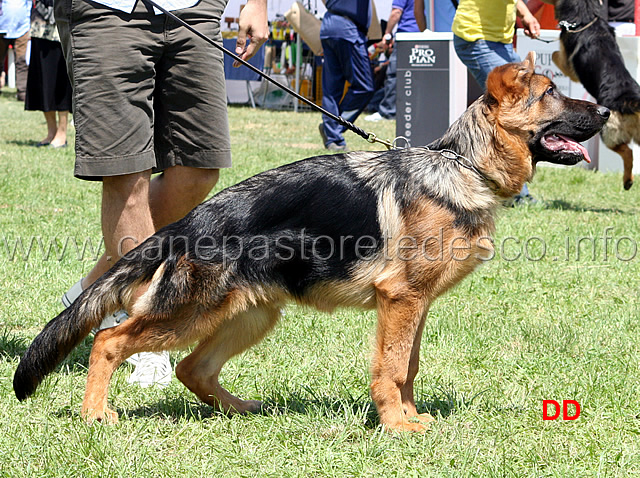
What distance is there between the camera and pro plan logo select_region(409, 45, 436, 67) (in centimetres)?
959

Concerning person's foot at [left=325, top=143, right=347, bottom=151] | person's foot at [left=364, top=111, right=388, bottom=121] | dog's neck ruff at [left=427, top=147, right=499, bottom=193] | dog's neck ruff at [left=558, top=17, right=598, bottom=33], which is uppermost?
dog's neck ruff at [left=558, top=17, right=598, bottom=33]

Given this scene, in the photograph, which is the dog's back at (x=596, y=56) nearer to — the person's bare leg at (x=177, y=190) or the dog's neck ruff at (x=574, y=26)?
the dog's neck ruff at (x=574, y=26)

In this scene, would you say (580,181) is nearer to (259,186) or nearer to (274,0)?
(259,186)

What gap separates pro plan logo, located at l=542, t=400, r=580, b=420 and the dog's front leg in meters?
0.57

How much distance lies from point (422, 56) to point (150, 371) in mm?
6953

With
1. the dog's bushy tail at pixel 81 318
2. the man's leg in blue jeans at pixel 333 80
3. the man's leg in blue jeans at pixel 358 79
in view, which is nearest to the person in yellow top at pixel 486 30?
the man's leg in blue jeans at pixel 358 79

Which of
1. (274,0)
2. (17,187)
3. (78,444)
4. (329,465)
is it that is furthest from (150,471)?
(274,0)

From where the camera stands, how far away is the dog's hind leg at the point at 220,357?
3361mm

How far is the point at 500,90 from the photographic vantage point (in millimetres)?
3191

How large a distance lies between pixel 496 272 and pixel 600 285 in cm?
73

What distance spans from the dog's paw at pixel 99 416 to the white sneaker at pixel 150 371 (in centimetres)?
51

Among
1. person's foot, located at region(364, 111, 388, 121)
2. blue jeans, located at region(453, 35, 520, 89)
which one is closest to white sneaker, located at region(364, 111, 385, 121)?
person's foot, located at region(364, 111, 388, 121)

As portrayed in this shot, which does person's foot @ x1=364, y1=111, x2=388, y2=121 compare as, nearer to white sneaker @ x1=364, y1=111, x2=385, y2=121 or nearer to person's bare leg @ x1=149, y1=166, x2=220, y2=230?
white sneaker @ x1=364, y1=111, x2=385, y2=121

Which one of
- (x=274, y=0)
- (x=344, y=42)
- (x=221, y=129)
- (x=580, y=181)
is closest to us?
(x=221, y=129)
